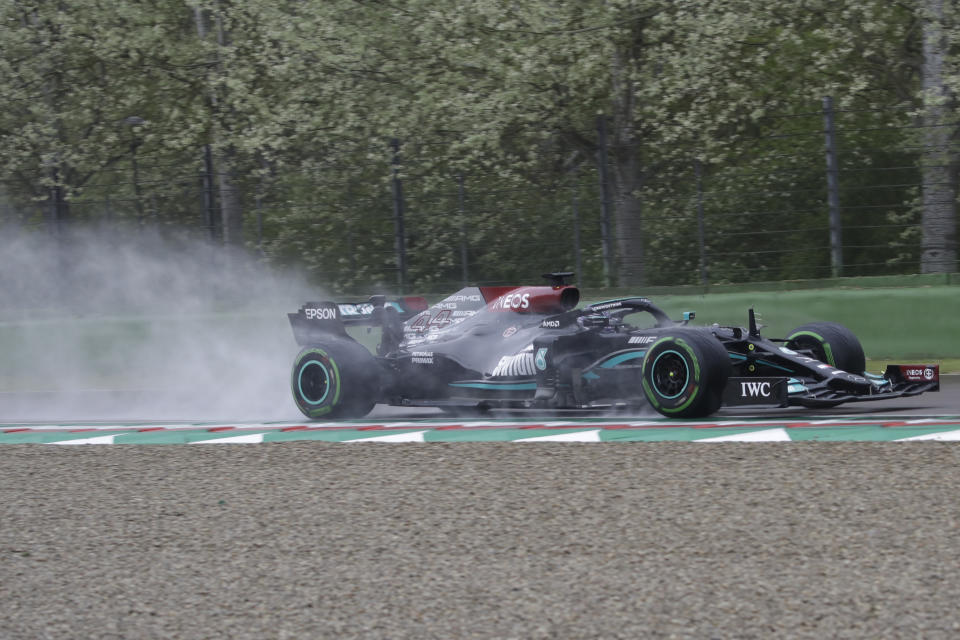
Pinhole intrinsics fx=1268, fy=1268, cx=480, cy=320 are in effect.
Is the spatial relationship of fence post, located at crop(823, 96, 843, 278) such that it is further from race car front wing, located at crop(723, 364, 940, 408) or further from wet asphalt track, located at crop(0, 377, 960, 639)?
wet asphalt track, located at crop(0, 377, 960, 639)

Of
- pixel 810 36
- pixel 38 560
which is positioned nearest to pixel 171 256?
pixel 810 36

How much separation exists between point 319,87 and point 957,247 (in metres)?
9.33

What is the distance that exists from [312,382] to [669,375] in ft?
10.2

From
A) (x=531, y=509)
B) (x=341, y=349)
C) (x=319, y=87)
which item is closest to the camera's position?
(x=531, y=509)

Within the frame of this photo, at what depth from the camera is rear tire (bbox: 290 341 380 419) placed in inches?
394

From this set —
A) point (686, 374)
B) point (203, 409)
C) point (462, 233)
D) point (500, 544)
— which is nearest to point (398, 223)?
point (462, 233)

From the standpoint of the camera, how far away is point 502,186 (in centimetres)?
1488

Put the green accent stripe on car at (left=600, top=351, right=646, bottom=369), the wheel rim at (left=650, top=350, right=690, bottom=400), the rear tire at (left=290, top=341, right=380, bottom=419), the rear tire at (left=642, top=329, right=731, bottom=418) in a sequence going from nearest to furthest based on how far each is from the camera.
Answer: the rear tire at (left=642, top=329, right=731, bottom=418) < the wheel rim at (left=650, top=350, right=690, bottom=400) < the green accent stripe on car at (left=600, top=351, right=646, bottom=369) < the rear tire at (left=290, top=341, right=380, bottom=419)

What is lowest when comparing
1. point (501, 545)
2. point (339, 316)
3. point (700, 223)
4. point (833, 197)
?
point (501, 545)

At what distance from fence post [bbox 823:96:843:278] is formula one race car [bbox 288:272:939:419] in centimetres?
376

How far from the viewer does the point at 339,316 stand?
10.7 metres

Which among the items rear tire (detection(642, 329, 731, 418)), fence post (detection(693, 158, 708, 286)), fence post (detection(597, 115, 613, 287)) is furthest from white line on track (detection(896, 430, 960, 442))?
fence post (detection(597, 115, 613, 287))

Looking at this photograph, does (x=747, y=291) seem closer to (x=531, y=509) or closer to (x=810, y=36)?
(x=810, y=36)

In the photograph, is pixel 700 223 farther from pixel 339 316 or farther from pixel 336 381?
pixel 336 381
